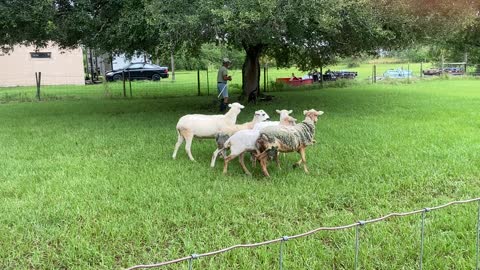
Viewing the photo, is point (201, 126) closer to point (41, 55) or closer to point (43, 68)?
point (41, 55)

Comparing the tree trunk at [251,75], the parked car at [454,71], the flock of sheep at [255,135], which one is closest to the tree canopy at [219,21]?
the flock of sheep at [255,135]

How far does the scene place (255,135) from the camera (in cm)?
602

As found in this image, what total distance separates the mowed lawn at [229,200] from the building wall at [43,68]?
23.5m

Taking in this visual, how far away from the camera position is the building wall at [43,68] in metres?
30.8

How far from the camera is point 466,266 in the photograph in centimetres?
383

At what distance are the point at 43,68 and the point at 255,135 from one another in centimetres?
2950

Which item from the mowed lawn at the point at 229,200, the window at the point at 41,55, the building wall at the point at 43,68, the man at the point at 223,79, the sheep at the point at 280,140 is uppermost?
the window at the point at 41,55

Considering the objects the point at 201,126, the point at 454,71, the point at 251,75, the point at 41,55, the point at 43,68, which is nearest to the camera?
the point at 201,126

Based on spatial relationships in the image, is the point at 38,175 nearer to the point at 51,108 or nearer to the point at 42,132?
the point at 42,132

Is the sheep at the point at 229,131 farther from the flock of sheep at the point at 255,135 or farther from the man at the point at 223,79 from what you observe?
the man at the point at 223,79

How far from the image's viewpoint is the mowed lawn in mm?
4086

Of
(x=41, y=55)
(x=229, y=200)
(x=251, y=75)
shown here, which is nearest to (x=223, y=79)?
(x=251, y=75)

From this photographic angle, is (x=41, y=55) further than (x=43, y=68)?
No

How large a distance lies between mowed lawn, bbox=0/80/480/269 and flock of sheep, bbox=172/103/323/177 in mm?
321
